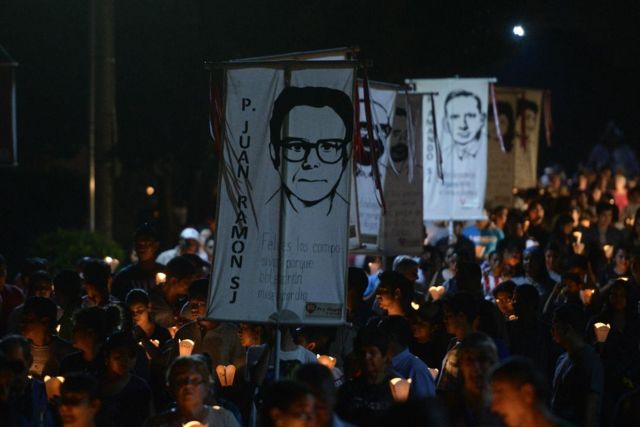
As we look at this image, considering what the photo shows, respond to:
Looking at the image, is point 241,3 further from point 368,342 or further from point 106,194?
point 368,342

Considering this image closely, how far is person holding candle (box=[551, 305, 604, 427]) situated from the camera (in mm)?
9055

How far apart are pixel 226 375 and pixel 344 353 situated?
1.31 meters

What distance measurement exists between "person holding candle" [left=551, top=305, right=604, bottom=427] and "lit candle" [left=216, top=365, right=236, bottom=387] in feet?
7.24

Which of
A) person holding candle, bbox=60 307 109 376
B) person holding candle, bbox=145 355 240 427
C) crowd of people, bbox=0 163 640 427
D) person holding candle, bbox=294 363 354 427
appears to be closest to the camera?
person holding candle, bbox=294 363 354 427

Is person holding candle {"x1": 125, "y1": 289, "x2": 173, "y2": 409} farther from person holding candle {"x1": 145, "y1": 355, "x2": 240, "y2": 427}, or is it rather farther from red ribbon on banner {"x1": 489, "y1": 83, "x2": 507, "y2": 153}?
red ribbon on banner {"x1": 489, "y1": 83, "x2": 507, "y2": 153}

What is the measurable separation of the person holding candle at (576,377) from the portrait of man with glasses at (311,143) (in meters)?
1.78

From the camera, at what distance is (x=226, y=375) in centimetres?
912

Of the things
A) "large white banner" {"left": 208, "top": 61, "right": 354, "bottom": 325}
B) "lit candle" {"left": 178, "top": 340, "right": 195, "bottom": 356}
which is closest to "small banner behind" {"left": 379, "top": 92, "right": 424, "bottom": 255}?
"large white banner" {"left": 208, "top": 61, "right": 354, "bottom": 325}

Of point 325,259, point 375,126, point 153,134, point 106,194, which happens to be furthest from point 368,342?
point 153,134

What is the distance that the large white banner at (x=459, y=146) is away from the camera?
17.6m

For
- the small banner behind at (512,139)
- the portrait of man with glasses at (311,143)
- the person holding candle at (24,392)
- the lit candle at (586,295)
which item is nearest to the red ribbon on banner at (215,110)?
the portrait of man with glasses at (311,143)

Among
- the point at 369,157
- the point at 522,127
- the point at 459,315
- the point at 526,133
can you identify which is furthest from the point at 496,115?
the point at 459,315

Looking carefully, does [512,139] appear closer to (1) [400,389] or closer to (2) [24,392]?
(1) [400,389]

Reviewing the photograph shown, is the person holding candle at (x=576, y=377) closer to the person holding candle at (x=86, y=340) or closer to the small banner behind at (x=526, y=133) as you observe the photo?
the person holding candle at (x=86, y=340)
